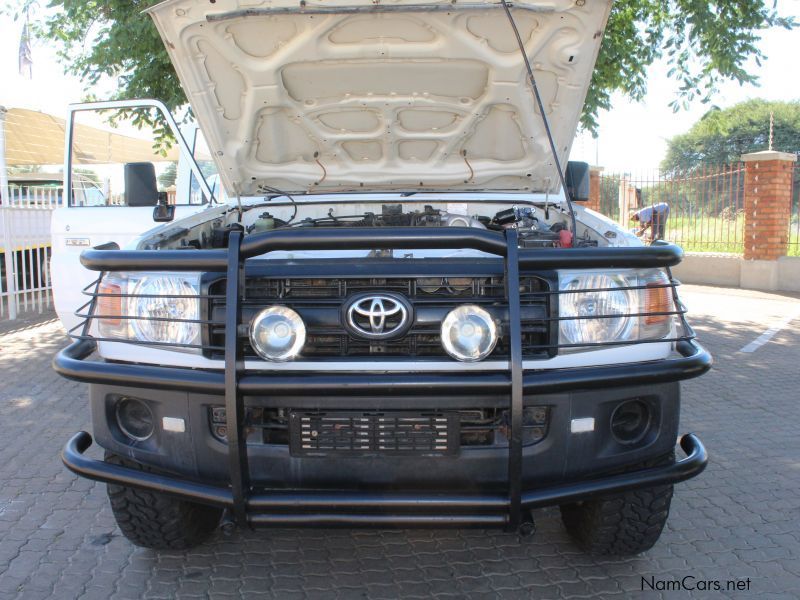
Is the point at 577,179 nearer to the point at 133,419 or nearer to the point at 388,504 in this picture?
the point at 388,504

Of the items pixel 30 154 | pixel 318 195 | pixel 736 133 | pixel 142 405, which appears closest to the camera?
pixel 142 405

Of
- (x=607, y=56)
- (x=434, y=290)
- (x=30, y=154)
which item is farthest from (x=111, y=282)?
(x=30, y=154)

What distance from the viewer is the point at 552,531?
333 cm

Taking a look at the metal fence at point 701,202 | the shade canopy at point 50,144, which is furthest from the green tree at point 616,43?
the metal fence at point 701,202

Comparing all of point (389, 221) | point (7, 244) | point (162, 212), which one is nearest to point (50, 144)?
point (7, 244)

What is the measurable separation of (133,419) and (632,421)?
182 centimetres

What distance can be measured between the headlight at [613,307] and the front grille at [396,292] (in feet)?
0.38

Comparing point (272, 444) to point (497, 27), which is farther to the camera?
point (497, 27)

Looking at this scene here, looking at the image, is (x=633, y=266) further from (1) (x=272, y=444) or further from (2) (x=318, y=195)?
(2) (x=318, y=195)

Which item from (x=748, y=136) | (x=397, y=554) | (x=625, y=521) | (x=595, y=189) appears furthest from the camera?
(x=748, y=136)

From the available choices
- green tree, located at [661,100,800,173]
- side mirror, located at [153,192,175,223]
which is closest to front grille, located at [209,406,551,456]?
side mirror, located at [153,192,175,223]

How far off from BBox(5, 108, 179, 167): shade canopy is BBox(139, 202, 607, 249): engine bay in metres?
6.90

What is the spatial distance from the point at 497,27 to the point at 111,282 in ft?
6.53

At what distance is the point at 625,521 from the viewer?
281 centimetres
